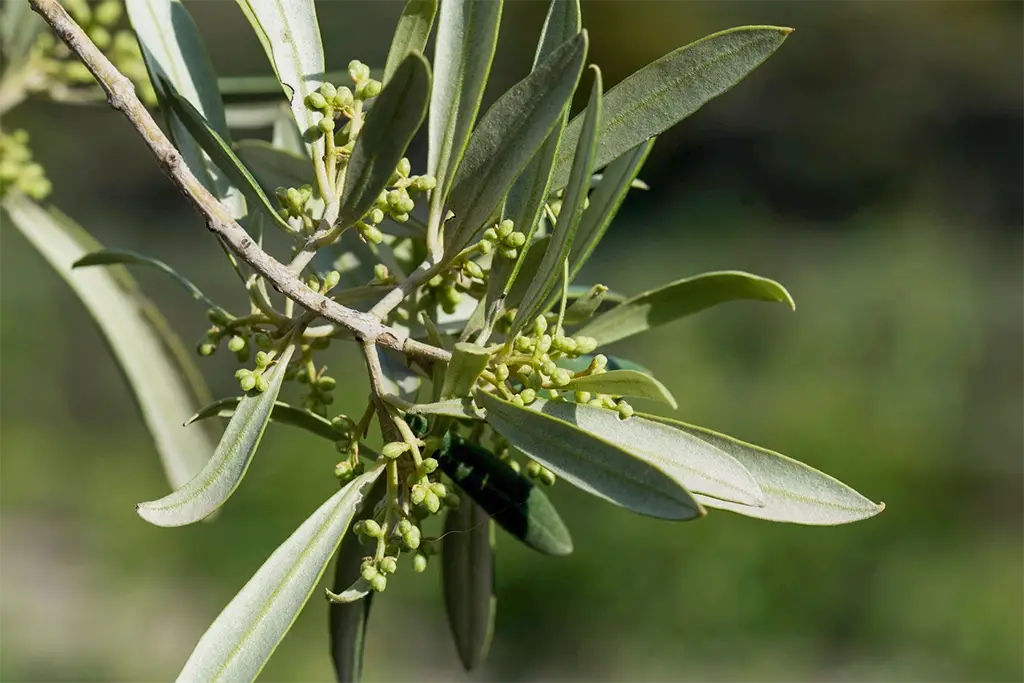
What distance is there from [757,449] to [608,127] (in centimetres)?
21

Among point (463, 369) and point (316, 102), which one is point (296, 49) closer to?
point (316, 102)

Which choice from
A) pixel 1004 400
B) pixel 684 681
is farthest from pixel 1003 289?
pixel 684 681

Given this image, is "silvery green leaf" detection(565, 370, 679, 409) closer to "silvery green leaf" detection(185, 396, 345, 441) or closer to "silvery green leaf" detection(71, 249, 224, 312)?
"silvery green leaf" detection(185, 396, 345, 441)

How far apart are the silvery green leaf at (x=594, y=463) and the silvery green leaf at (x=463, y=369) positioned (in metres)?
0.01

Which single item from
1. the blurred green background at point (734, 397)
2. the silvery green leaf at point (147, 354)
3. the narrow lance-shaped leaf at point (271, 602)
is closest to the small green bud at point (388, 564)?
the narrow lance-shaped leaf at point (271, 602)

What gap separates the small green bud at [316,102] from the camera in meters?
0.60

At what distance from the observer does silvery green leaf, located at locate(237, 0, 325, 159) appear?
61 cm

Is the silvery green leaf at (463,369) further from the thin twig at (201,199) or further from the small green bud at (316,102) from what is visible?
the small green bud at (316,102)

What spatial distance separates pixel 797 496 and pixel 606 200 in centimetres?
21

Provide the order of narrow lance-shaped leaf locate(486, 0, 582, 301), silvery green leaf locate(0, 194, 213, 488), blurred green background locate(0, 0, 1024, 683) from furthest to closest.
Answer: blurred green background locate(0, 0, 1024, 683)
silvery green leaf locate(0, 194, 213, 488)
narrow lance-shaped leaf locate(486, 0, 582, 301)

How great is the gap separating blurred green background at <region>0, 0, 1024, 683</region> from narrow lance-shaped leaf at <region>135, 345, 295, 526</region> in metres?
Answer: 2.96

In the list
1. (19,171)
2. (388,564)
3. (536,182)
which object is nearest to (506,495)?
(388,564)

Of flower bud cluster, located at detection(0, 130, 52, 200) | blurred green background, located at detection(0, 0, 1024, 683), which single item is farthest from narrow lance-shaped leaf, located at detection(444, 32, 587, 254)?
blurred green background, located at detection(0, 0, 1024, 683)

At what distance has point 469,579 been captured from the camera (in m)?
0.78
